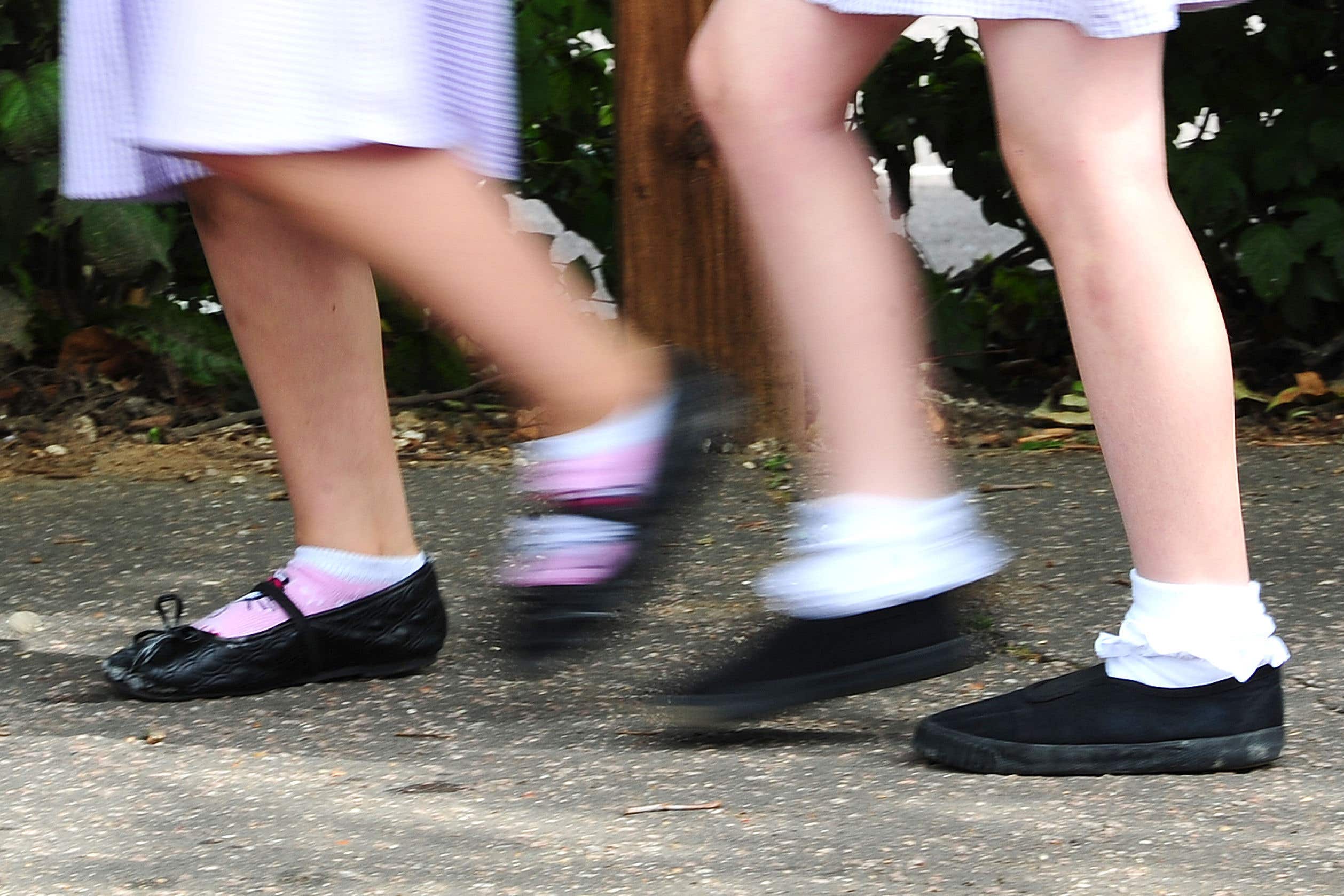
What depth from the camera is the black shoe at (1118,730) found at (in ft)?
5.61

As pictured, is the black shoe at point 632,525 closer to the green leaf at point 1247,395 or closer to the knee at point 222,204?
the knee at point 222,204

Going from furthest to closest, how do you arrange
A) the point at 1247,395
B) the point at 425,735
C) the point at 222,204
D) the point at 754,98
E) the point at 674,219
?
the point at 1247,395 → the point at 674,219 → the point at 222,204 → the point at 425,735 → the point at 754,98

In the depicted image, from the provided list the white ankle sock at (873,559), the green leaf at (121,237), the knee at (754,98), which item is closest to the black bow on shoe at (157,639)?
the white ankle sock at (873,559)

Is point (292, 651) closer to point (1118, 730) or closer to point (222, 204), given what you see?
point (222, 204)

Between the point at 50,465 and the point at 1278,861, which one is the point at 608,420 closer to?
the point at 1278,861

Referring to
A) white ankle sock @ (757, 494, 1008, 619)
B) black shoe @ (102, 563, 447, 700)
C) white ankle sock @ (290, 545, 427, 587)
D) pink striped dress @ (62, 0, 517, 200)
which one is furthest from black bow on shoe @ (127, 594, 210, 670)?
white ankle sock @ (757, 494, 1008, 619)

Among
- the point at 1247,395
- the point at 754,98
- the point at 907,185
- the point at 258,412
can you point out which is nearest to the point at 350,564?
the point at 754,98

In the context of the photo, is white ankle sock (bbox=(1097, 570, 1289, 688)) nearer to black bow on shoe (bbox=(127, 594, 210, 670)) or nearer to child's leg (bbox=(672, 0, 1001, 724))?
child's leg (bbox=(672, 0, 1001, 724))

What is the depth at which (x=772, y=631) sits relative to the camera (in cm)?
180

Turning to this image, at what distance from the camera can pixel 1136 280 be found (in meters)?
1.65

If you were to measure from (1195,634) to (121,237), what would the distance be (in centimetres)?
221

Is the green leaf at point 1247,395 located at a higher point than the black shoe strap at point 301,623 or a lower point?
lower

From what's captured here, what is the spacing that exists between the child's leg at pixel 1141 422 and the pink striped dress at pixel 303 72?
0.56 metres

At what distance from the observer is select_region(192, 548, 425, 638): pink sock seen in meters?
2.11
